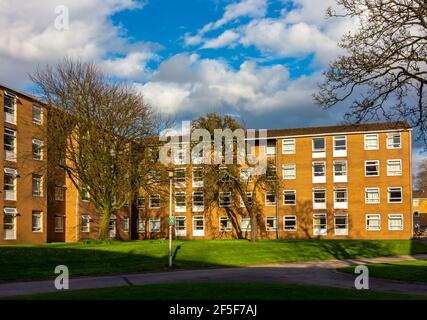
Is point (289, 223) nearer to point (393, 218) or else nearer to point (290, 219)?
point (290, 219)

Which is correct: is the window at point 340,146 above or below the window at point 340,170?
above

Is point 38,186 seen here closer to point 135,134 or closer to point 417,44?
point 135,134

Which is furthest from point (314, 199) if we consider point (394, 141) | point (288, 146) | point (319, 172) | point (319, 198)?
point (394, 141)

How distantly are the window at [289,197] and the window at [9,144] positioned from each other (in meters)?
31.3

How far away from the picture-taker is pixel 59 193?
186ft

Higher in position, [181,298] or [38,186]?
[38,186]

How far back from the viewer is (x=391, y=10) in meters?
20.5

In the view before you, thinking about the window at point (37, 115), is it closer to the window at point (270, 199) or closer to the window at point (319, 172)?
the window at point (270, 199)

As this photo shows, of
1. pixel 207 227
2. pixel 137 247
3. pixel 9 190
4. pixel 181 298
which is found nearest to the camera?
pixel 181 298

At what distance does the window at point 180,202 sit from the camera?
57588mm

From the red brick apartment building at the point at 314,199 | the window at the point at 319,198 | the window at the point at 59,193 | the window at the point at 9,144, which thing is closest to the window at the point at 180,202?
the red brick apartment building at the point at 314,199

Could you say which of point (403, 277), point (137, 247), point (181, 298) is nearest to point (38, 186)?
point (137, 247)

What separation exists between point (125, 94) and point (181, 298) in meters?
32.0

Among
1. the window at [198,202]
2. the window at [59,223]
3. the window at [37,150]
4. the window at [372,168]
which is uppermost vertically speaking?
the window at [37,150]
